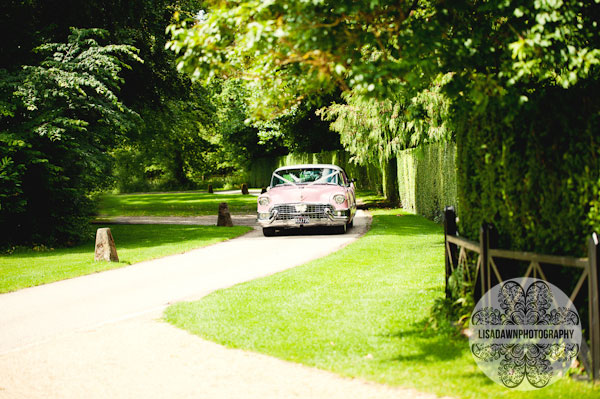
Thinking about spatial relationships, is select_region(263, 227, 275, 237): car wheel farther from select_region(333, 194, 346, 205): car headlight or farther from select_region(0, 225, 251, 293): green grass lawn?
select_region(333, 194, 346, 205): car headlight

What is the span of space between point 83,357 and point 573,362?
4.39 m

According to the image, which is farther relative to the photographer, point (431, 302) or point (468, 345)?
point (431, 302)

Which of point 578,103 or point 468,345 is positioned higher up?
point 578,103

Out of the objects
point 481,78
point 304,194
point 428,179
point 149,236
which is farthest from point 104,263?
point 428,179

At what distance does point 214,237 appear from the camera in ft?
54.9

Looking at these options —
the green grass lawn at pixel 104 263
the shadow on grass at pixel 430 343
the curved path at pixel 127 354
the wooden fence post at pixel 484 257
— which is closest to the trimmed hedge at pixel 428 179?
the green grass lawn at pixel 104 263

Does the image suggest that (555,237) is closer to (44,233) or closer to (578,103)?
(578,103)

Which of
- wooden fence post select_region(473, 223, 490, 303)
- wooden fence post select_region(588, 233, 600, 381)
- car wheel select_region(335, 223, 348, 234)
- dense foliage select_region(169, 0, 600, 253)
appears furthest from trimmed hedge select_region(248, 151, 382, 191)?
wooden fence post select_region(588, 233, 600, 381)

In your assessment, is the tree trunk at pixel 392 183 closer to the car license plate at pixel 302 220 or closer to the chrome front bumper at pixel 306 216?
the chrome front bumper at pixel 306 216

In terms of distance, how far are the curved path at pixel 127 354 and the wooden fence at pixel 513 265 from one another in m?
1.38

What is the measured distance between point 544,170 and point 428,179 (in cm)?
1450

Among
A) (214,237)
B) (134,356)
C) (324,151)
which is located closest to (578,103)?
(134,356)

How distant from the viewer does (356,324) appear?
636 cm

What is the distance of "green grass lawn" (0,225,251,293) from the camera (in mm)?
10789
